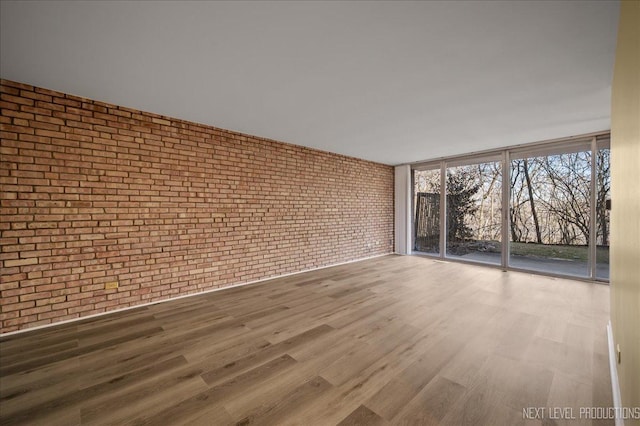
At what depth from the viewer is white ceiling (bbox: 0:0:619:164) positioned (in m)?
1.69

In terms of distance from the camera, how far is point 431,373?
1959 millimetres

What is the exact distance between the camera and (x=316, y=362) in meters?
2.12

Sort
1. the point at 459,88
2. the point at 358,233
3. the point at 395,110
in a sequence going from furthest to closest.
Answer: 1. the point at 358,233
2. the point at 395,110
3. the point at 459,88

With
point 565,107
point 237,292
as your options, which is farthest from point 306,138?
point 565,107

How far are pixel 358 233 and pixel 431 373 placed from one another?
4.61 meters

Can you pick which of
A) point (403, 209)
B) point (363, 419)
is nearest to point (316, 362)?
point (363, 419)

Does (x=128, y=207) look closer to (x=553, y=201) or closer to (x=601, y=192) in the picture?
(x=601, y=192)

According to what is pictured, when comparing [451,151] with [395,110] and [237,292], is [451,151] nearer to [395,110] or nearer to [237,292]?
[395,110]

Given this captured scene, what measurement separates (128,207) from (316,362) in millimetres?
3118

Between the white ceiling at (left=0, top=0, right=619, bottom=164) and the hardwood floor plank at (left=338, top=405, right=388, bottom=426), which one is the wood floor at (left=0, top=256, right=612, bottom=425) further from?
the white ceiling at (left=0, top=0, right=619, bottom=164)

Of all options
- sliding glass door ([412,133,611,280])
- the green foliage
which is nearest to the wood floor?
sliding glass door ([412,133,611,280])

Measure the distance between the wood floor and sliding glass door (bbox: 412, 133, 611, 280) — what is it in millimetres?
1832

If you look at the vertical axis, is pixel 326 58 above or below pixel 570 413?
above

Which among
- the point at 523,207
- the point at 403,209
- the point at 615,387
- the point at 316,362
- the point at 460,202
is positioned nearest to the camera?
the point at 615,387
